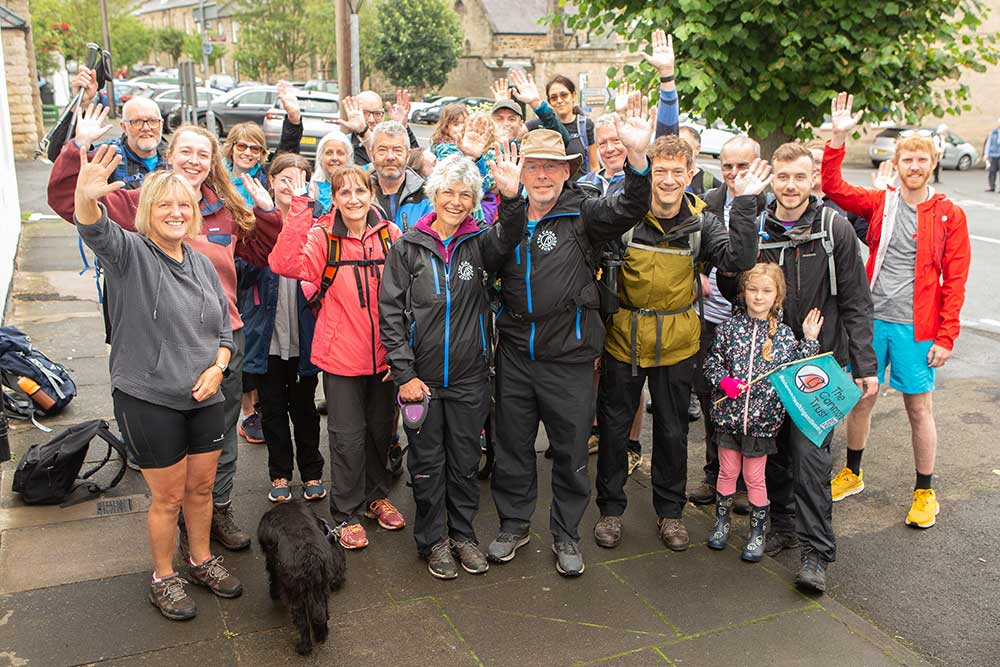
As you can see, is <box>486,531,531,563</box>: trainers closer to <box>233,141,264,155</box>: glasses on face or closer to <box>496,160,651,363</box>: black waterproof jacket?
<box>496,160,651,363</box>: black waterproof jacket

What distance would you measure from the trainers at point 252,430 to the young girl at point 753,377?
2.98 meters

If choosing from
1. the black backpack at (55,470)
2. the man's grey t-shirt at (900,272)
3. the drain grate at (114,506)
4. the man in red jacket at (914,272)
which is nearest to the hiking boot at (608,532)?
the man in red jacket at (914,272)

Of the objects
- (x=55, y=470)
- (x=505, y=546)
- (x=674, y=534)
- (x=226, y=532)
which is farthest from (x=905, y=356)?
(x=55, y=470)

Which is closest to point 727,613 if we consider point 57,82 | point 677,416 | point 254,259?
point 677,416

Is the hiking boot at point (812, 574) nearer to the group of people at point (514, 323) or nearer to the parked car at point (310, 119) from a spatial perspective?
the group of people at point (514, 323)

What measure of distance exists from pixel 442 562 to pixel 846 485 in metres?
2.58

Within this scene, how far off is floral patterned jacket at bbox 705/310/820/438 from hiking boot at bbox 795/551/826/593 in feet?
1.99

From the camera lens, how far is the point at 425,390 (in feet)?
13.6

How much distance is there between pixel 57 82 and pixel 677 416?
4577cm

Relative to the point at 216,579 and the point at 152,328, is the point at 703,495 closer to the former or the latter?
the point at 216,579

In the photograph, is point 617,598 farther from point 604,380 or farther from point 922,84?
point 922,84

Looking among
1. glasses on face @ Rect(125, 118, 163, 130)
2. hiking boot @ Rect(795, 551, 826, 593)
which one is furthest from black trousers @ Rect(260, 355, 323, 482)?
hiking boot @ Rect(795, 551, 826, 593)

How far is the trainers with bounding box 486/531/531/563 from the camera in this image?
438cm

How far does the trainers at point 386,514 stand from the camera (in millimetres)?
4688
